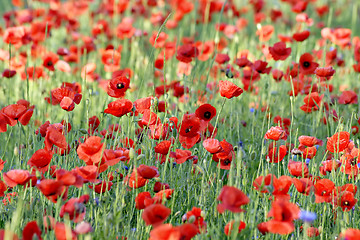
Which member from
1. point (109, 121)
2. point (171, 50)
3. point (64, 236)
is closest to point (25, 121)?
point (64, 236)

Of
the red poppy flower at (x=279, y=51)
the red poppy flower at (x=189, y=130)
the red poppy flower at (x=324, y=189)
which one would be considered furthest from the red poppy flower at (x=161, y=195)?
the red poppy flower at (x=279, y=51)

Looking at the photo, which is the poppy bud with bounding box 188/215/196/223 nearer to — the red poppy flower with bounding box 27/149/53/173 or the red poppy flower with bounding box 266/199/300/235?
the red poppy flower with bounding box 266/199/300/235

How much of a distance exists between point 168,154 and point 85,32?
3.33 metres

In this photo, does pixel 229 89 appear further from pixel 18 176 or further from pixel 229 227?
pixel 18 176

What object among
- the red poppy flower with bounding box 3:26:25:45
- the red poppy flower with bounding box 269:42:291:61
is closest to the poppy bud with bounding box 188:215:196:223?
the red poppy flower with bounding box 269:42:291:61

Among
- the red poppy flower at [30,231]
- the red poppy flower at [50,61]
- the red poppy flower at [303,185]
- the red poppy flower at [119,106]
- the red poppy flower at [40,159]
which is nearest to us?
the red poppy flower at [30,231]

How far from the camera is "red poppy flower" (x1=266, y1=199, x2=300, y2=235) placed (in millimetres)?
1394

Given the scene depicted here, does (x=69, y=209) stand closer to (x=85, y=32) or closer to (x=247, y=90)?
(x=247, y=90)

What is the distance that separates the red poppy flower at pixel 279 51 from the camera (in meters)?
2.60

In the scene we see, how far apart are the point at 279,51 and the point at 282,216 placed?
53.4 inches

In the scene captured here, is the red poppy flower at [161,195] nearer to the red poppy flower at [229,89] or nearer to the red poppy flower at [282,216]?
the red poppy flower at [282,216]

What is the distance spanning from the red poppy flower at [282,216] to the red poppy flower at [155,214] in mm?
294

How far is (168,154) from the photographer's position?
70.7 inches

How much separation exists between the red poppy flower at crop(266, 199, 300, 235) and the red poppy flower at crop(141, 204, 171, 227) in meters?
0.29
